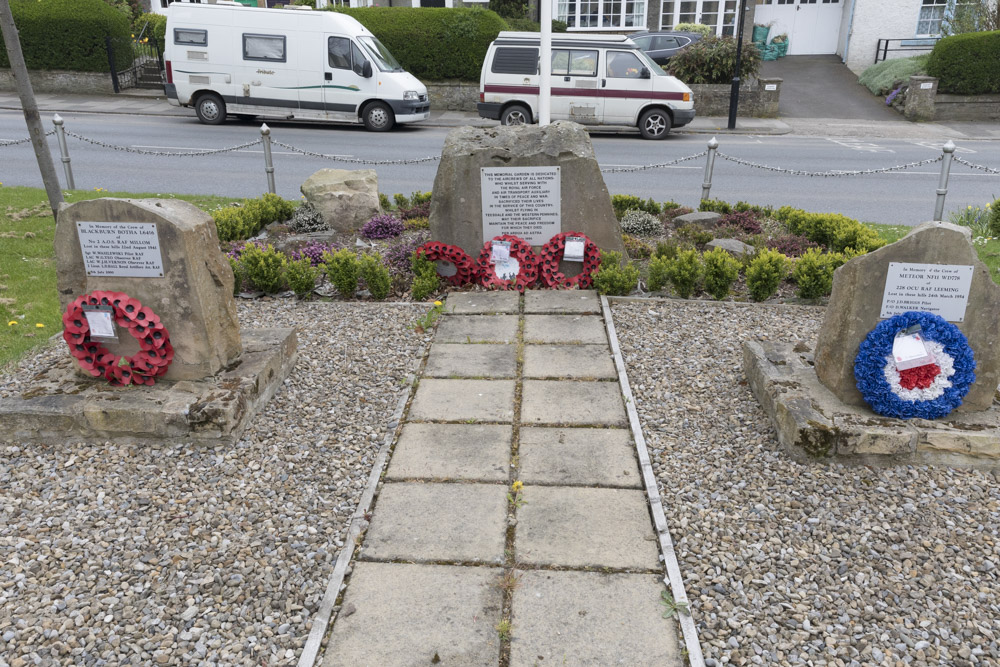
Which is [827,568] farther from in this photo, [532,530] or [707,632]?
[532,530]

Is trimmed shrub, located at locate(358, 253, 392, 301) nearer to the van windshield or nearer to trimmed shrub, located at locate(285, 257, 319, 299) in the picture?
trimmed shrub, located at locate(285, 257, 319, 299)

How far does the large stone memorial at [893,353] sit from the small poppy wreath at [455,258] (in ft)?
12.3

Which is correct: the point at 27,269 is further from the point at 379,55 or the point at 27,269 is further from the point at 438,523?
the point at 379,55

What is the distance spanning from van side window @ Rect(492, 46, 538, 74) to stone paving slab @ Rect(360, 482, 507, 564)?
14965 millimetres

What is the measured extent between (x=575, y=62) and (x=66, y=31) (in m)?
16.2

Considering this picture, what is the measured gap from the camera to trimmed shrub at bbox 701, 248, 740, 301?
7.12 m

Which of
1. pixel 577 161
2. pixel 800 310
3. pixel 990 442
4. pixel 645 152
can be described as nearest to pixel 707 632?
pixel 990 442

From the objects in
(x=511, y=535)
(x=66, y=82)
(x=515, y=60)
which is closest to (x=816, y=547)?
(x=511, y=535)

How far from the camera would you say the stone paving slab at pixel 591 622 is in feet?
10.2

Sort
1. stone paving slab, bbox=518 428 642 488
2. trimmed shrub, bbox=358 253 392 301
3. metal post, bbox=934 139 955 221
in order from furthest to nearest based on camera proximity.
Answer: metal post, bbox=934 139 955 221 < trimmed shrub, bbox=358 253 392 301 < stone paving slab, bbox=518 428 642 488

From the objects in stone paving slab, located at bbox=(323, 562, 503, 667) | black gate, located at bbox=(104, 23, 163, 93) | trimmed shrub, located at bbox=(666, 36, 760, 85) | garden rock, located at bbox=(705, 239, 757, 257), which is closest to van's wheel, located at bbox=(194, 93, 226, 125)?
black gate, located at bbox=(104, 23, 163, 93)

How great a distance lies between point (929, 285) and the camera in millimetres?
4477

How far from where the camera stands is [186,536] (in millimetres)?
3838

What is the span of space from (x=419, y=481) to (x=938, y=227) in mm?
3424
